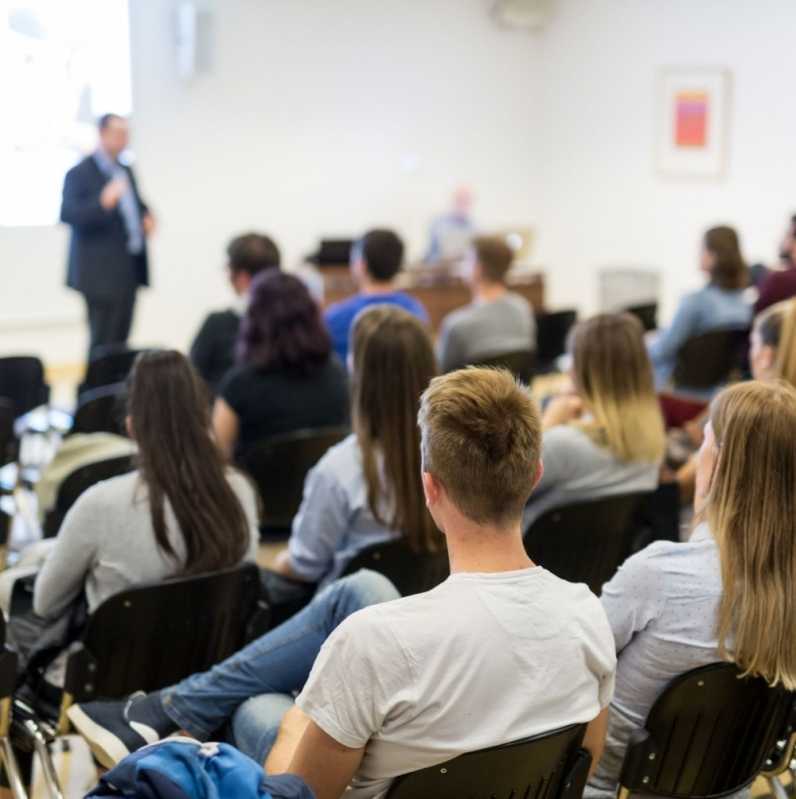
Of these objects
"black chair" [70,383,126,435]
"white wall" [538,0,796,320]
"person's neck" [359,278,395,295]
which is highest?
"white wall" [538,0,796,320]

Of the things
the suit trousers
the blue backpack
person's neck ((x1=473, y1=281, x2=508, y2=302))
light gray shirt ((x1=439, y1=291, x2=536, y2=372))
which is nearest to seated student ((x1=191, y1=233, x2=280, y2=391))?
light gray shirt ((x1=439, y1=291, x2=536, y2=372))

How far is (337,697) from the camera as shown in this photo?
1577 mm

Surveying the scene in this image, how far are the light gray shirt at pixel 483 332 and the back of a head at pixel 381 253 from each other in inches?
15.8

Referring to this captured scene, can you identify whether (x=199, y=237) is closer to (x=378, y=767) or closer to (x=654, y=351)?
(x=654, y=351)

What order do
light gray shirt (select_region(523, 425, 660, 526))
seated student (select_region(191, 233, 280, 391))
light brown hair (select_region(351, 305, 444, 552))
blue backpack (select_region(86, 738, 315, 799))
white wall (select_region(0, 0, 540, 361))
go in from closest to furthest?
1. blue backpack (select_region(86, 738, 315, 799))
2. light brown hair (select_region(351, 305, 444, 552))
3. light gray shirt (select_region(523, 425, 660, 526))
4. seated student (select_region(191, 233, 280, 391))
5. white wall (select_region(0, 0, 540, 361))

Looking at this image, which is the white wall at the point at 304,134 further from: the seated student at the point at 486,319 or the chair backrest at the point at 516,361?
the chair backrest at the point at 516,361

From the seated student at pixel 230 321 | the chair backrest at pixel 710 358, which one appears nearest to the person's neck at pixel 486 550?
the seated student at pixel 230 321

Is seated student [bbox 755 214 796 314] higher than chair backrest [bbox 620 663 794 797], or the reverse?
seated student [bbox 755 214 796 314]

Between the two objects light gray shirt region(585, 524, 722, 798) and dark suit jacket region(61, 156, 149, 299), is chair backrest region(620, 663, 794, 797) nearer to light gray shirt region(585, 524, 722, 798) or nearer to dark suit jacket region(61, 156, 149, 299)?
light gray shirt region(585, 524, 722, 798)

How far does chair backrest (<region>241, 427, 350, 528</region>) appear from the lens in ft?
12.0

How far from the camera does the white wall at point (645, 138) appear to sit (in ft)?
29.1

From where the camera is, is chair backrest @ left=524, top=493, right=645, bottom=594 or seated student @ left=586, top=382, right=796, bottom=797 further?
chair backrest @ left=524, top=493, right=645, bottom=594

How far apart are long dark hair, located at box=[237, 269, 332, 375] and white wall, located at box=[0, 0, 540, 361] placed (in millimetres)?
4697

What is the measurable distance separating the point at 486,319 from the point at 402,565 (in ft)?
8.42
